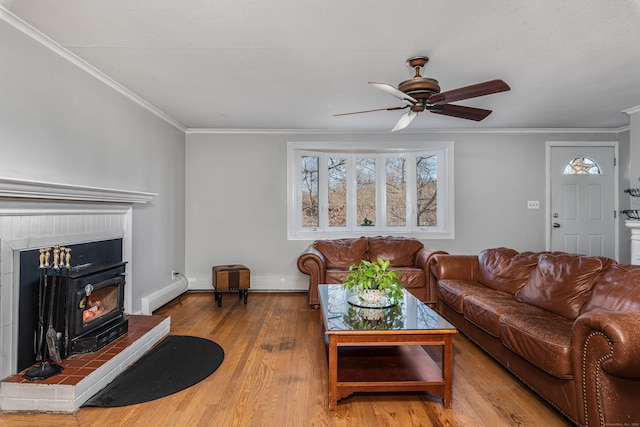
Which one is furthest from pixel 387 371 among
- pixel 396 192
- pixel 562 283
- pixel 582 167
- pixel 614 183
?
pixel 614 183

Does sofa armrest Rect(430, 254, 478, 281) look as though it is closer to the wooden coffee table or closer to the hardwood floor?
the hardwood floor

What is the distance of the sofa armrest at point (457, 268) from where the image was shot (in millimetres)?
3557

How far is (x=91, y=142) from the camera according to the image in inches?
114

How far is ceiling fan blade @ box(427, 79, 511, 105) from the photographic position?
2.23 meters

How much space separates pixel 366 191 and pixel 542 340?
355cm

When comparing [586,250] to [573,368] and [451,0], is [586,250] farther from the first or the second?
[451,0]

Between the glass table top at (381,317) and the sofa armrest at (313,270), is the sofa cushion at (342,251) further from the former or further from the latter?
the glass table top at (381,317)

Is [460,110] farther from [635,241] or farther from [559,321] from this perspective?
[635,241]

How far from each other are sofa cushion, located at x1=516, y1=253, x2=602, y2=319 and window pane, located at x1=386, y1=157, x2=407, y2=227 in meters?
2.52

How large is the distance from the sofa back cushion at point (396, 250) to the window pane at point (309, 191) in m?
1.05

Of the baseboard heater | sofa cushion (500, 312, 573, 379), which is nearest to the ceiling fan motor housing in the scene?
sofa cushion (500, 312, 573, 379)

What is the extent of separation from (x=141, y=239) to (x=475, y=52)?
381cm

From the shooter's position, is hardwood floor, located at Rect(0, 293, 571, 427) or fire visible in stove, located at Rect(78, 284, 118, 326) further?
fire visible in stove, located at Rect(78, 284, 118, 326)

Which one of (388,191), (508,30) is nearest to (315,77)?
(508,30)
